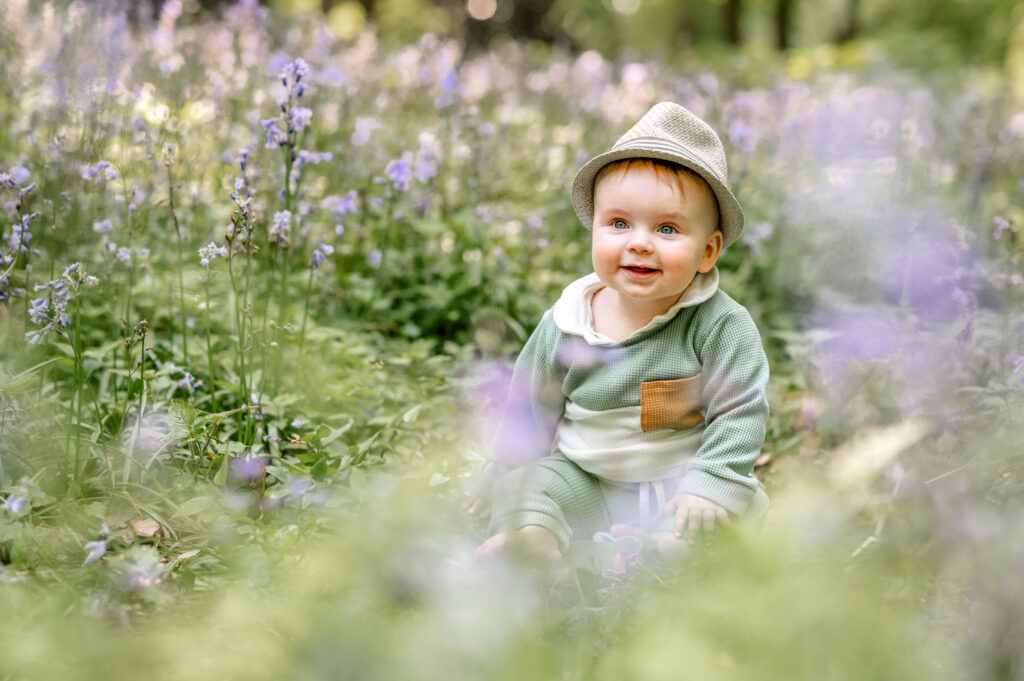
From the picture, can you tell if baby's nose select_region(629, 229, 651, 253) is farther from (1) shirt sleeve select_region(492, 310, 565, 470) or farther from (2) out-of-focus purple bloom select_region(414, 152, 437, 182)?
(2) out-of-focus purple bloom select_region(414, 152, 437, 182)

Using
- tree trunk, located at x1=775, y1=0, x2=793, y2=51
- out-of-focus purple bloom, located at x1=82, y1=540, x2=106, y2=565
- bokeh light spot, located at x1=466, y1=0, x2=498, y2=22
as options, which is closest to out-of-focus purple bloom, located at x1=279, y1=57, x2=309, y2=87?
out-of-focus purple bloom, located at x1=82, y1=540, x2=106, y2=565

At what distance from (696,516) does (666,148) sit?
75 cm

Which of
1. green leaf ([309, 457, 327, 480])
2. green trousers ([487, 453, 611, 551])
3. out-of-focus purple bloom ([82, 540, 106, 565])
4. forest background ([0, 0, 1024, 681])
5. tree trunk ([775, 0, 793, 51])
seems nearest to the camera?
forest background ([0, 0, 1024, 681])

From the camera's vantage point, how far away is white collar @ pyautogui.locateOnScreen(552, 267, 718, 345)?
6.52ft

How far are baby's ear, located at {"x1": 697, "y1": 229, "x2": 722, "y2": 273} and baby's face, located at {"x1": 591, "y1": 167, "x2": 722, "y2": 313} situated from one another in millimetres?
43

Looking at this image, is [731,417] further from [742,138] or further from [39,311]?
[742,138]

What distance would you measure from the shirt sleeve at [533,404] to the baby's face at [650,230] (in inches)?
10.8

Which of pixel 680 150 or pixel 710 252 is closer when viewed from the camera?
pixel 680 150

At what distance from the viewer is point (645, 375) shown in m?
1.99

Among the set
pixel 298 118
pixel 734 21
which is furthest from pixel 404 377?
pixel 734 21

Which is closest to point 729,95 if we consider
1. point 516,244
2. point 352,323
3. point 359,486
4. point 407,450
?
point 516,244

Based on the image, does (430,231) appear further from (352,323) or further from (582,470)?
(582,470)

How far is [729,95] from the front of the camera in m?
5.89

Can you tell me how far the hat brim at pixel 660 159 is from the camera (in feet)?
6.02
